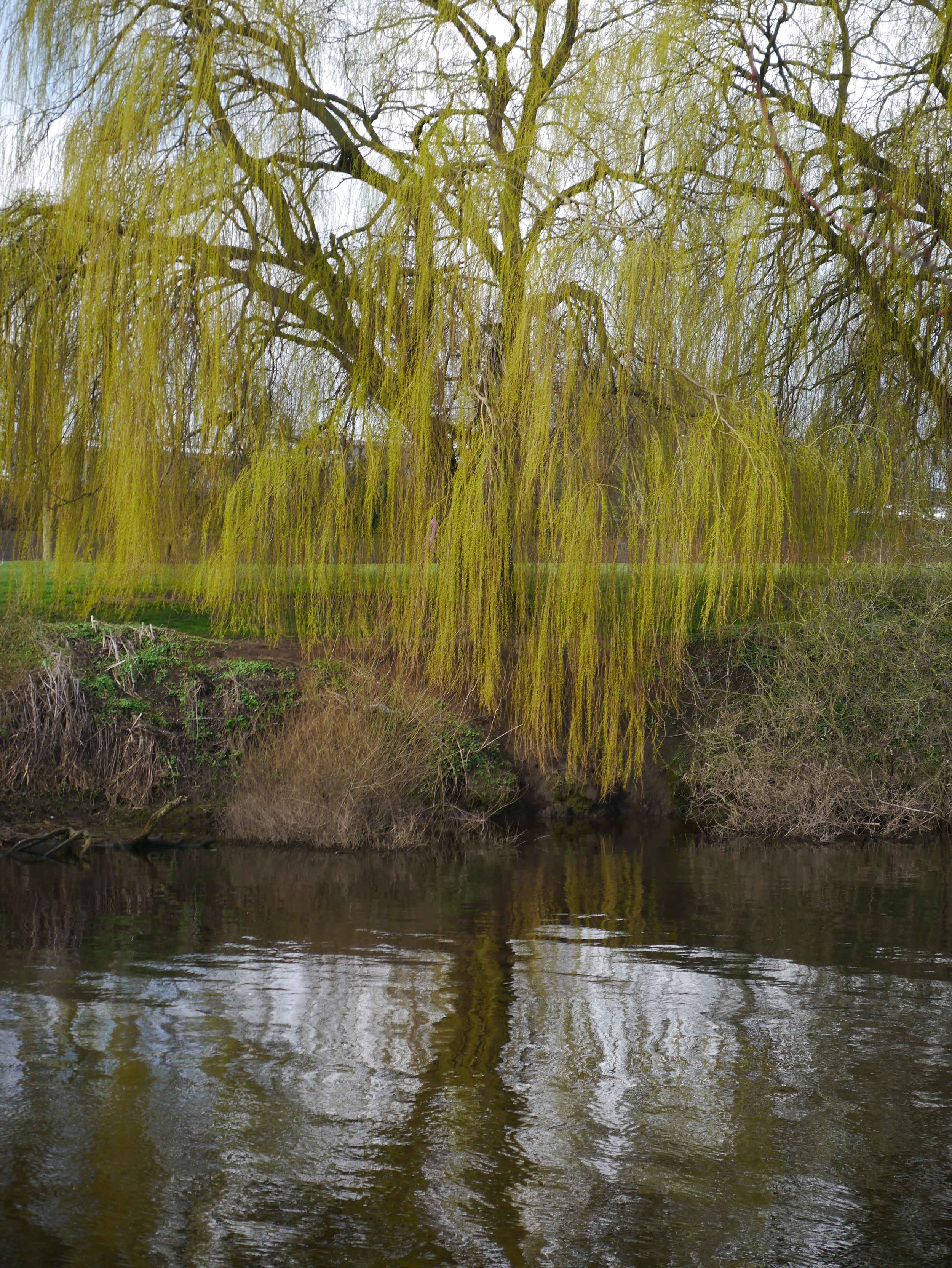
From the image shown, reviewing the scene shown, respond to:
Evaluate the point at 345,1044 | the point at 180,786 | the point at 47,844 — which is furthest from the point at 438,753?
the point at 345,1044

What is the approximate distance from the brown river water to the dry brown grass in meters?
1.82

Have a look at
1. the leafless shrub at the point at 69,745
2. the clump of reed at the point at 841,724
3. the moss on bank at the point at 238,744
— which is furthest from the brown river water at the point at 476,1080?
the leafless shrub at the point at 69,745

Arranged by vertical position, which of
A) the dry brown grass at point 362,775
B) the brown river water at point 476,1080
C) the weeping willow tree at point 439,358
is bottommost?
the brown river water at point 476,1080

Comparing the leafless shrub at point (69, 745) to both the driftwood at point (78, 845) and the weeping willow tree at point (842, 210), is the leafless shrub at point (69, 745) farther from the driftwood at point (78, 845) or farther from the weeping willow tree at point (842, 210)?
the weeping willow tree at point (842, 210)

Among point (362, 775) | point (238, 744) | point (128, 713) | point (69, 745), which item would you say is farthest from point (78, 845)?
point (362, 775)

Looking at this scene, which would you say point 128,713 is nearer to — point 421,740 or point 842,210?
point 421,740

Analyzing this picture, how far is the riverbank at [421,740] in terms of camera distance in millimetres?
10383

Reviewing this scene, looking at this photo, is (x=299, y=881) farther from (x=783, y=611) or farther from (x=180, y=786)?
(x=783, y=611)

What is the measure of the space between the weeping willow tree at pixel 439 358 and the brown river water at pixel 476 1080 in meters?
2.67

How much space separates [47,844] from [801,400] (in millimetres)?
7566

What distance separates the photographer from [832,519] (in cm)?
1071

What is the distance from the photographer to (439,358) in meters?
10.2

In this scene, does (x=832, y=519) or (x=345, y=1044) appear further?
(x=832, y=519)

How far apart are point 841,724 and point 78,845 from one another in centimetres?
654
